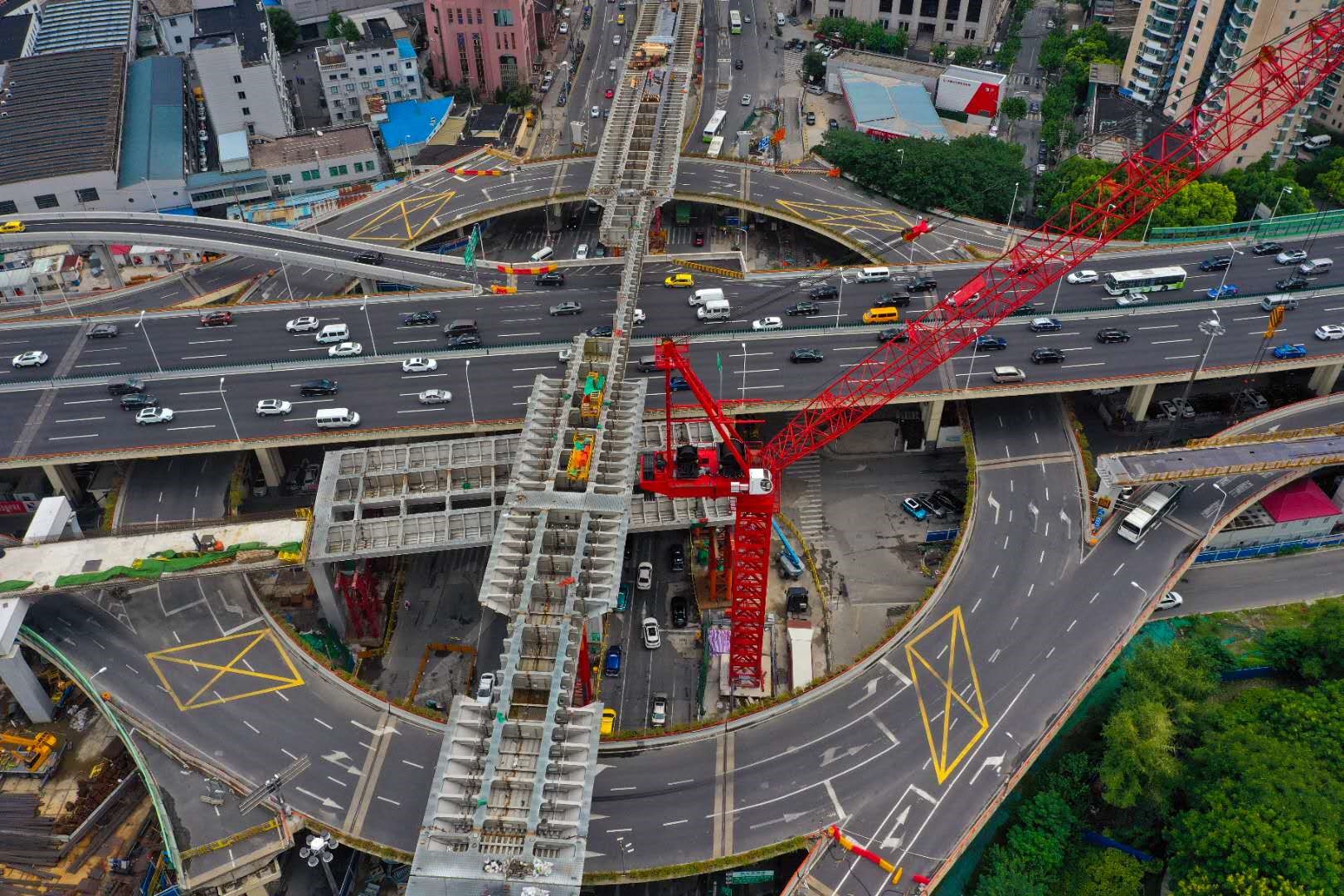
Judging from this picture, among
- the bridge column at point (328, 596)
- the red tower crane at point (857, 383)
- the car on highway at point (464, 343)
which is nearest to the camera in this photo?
the red tower crane at point (857, 383)

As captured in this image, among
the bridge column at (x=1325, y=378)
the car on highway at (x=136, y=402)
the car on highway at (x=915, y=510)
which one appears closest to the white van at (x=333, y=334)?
the car on highway at (x=136, y=402)

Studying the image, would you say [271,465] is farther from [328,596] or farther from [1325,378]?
[1325,378]

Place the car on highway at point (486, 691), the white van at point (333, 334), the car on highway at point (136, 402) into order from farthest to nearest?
the white van at point (333, 334) → the car on highway at point (136, 402) → the car on highway at point (486, 691)

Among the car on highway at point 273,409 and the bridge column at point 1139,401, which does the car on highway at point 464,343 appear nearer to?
the car on highway at point 273,409

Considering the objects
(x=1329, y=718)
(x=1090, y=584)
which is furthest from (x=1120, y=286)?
(x=1329, y=718)

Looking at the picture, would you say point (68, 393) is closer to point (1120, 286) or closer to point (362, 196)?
point (362, 196)

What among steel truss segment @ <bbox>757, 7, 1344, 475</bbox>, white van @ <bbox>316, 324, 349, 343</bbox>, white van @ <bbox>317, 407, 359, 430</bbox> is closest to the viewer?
steel truss segment @ <bbox>757, 7, 1344, 475</bbox>

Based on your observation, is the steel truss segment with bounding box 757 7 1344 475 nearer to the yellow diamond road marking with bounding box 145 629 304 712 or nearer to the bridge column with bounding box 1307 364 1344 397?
the bridge column with bounding box 1307 364 1344 397

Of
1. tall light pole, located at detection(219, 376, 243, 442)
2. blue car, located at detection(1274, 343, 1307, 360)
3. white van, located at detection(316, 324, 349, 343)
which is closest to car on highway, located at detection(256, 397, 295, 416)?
tall light pole, located at detection(219, 376, 243, 442)
